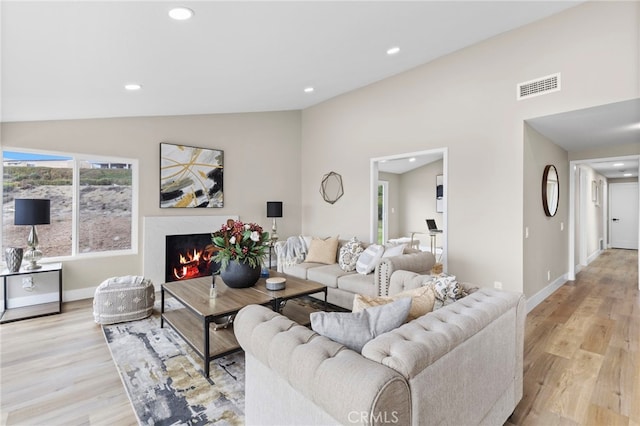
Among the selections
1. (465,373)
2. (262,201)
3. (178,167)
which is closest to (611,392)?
(465,373)

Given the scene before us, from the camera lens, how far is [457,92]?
4.06 m

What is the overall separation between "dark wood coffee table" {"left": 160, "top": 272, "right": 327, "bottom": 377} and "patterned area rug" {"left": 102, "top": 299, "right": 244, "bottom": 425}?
174mm

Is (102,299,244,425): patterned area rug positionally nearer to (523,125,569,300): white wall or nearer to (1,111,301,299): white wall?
(1,111,301,299): white wall

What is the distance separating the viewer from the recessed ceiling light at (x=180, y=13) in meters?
2.18

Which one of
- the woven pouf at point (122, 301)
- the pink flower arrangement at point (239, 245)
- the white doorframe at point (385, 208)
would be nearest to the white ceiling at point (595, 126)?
the pink flower arrangement at point (239, 245)

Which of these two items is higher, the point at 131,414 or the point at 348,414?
the point at 348,414

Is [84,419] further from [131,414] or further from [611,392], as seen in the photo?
[611,392]

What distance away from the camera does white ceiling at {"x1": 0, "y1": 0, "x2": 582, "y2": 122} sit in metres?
2.15

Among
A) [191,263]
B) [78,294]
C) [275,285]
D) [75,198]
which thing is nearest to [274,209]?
[191,263]

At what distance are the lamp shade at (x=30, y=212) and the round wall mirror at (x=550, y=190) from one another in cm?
627

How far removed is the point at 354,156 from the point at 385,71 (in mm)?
1435

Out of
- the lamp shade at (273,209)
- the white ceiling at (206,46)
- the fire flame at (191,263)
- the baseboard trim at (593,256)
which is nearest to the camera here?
the white ceiling at (206,46)

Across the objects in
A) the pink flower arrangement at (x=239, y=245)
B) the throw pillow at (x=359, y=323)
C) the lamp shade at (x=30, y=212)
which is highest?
the lamp shade at (x=30, y=212)

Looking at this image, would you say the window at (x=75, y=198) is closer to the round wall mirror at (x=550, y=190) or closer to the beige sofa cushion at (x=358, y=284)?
the beige sofa cushion at (x=358, y=284)
